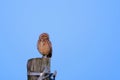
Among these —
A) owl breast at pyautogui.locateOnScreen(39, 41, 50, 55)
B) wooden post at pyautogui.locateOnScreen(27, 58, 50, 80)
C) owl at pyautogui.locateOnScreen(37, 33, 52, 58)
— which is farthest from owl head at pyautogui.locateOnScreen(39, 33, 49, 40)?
wooden post at pyautogui.locateOnScreen(27, 58, 50, 80)

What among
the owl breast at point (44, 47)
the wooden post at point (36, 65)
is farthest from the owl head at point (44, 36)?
the wooden post at point (36, 65)

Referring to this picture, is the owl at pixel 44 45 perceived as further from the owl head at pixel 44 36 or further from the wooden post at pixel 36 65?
the wooden post at pixel 36 65

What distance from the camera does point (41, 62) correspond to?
246 centimetres

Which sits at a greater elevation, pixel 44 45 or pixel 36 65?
pixel 44 45

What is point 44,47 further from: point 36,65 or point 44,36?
point 36,65

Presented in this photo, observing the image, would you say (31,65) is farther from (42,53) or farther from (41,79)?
(42,53)

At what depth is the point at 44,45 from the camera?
134 inches

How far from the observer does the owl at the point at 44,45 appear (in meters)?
3.20

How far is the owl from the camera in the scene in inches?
126

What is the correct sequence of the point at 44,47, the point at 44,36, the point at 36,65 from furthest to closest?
the point at 44,47 < the point at 44,36 < the point at 36,65

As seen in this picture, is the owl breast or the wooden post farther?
the owl breast

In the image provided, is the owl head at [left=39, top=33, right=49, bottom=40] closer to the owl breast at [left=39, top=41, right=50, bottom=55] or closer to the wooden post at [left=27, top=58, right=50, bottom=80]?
the owl breast at [left=39, top=41, right=50, bottom=55]

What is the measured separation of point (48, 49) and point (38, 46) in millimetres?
222

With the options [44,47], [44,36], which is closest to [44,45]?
[44,47]
